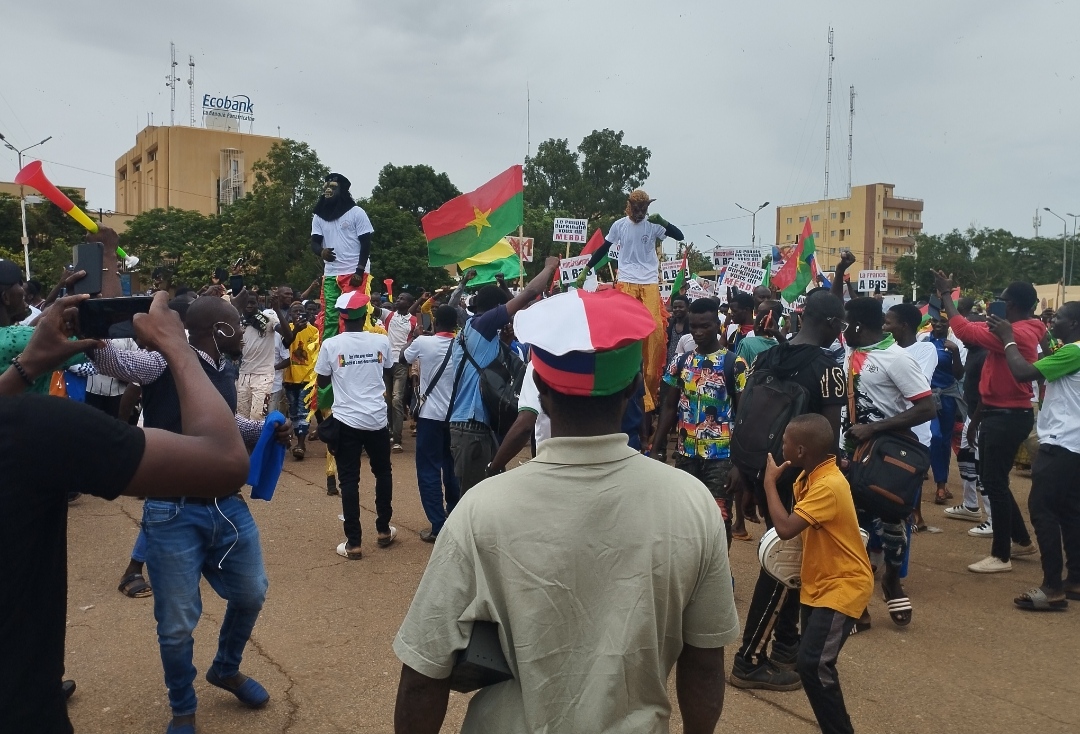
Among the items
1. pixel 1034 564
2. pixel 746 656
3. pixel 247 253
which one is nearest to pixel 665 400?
pixel 746 656

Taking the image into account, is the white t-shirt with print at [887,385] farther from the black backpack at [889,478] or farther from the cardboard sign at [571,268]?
the cardboard sign at [571,268]

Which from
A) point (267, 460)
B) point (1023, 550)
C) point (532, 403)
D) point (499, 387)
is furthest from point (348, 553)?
point (1023, 550)

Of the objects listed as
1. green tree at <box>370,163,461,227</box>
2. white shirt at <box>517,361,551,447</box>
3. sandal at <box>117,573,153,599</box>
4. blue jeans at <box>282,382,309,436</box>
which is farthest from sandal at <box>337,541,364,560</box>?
green tree at <box>370,163,461,227</box>

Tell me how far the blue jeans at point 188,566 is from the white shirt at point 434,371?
2923 millimetres

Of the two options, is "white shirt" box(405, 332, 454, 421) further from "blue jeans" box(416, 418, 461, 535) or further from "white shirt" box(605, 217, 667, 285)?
"white shirt" box(605, 217, 667, 285)

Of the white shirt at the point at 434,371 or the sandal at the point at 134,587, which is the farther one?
the white shirt at the point at 434,371

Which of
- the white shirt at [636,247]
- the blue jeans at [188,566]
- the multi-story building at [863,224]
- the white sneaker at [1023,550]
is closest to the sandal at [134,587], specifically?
the blue jeans at [188,566]

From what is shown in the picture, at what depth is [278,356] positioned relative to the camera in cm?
1137

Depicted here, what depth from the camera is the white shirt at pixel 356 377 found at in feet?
23.2

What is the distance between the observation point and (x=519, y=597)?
1.86 m

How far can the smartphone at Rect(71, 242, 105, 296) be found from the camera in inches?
111

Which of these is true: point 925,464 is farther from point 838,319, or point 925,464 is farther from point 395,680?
point 395,680

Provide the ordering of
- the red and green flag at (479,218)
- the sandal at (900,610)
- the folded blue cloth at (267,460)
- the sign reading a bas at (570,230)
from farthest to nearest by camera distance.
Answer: the sign reading a bas at (570,230) → the red and green flag at (479,218) → the sandal at (900,610) → the folded blue cloth at (267,460)

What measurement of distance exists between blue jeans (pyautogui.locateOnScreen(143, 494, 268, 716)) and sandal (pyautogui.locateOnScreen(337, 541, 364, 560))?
275 centimetres
